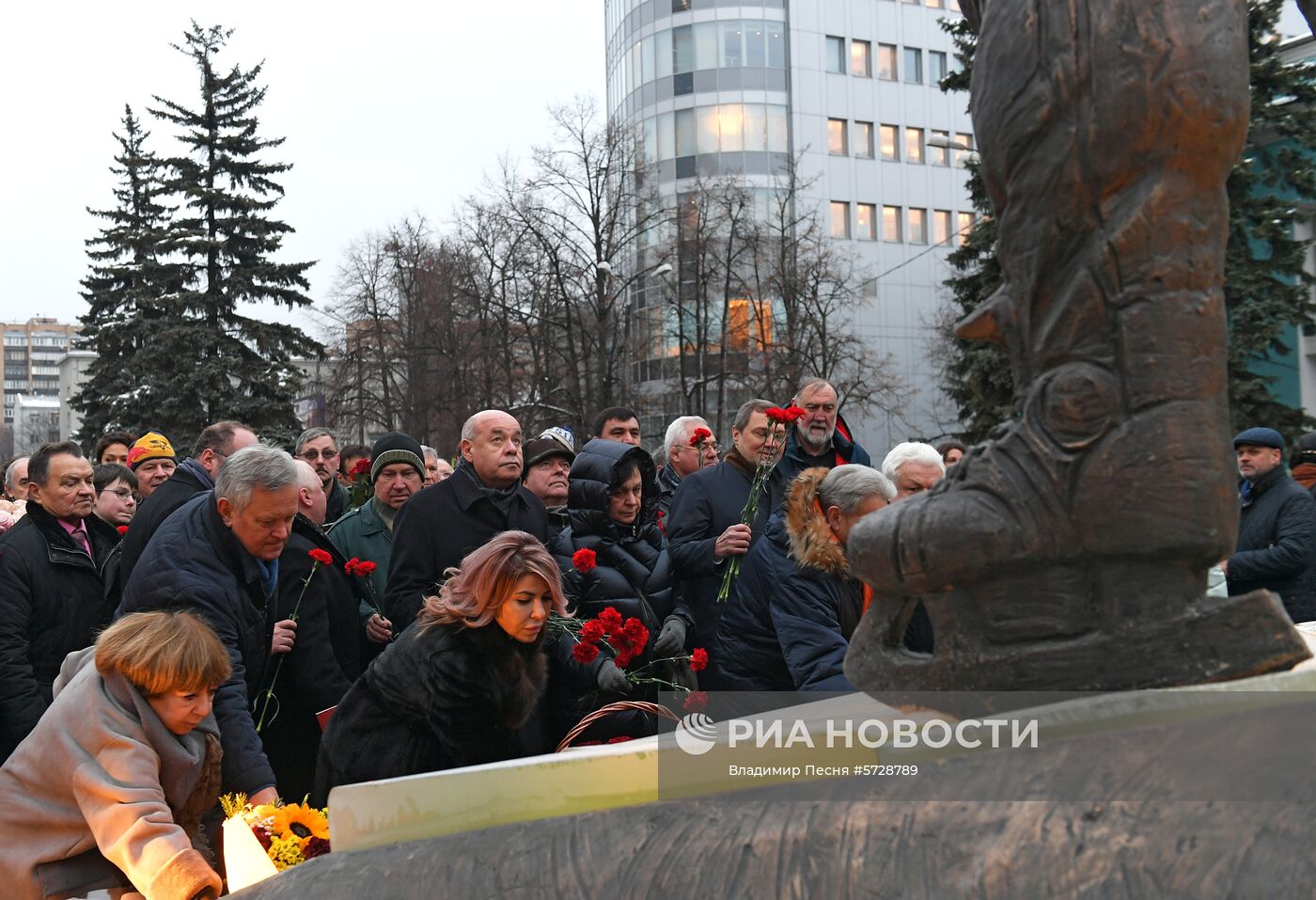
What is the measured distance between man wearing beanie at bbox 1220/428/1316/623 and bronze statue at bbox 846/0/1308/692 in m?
4.43

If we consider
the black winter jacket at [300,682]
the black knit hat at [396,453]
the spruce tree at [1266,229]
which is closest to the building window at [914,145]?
the spruce tree at [1266,229]

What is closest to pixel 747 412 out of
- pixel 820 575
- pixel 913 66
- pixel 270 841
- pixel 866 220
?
pixel 820 575

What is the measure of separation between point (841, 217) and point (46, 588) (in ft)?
134

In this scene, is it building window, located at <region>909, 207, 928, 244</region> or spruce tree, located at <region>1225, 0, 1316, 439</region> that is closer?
spruce tree, located at <region>1225, 0, 1316, 439</region>

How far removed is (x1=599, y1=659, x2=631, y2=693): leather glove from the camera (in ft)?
15.3

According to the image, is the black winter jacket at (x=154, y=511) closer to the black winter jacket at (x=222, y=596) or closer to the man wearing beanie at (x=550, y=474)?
the black winter jacket at (x=222, y=596)

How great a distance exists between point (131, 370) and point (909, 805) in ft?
103

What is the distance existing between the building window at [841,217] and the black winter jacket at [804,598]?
40904mm

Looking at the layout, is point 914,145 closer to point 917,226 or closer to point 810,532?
point 917,226

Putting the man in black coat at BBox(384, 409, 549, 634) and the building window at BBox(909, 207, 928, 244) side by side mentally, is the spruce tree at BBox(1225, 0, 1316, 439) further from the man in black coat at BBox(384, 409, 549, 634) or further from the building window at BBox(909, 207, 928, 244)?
the building window at BBox(909, 207, 928, 244)

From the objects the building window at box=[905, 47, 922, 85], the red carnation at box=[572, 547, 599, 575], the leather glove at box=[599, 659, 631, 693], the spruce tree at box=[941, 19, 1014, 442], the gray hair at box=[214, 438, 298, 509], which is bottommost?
the leather glove at box=[599, 659, 631, 693]

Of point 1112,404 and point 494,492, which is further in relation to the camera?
point 494,492

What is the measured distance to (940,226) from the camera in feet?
151

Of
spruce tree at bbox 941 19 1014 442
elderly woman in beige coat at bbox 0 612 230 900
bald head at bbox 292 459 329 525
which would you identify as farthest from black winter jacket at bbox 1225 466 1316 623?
spruce tree at bbox 941 19 1014 442
